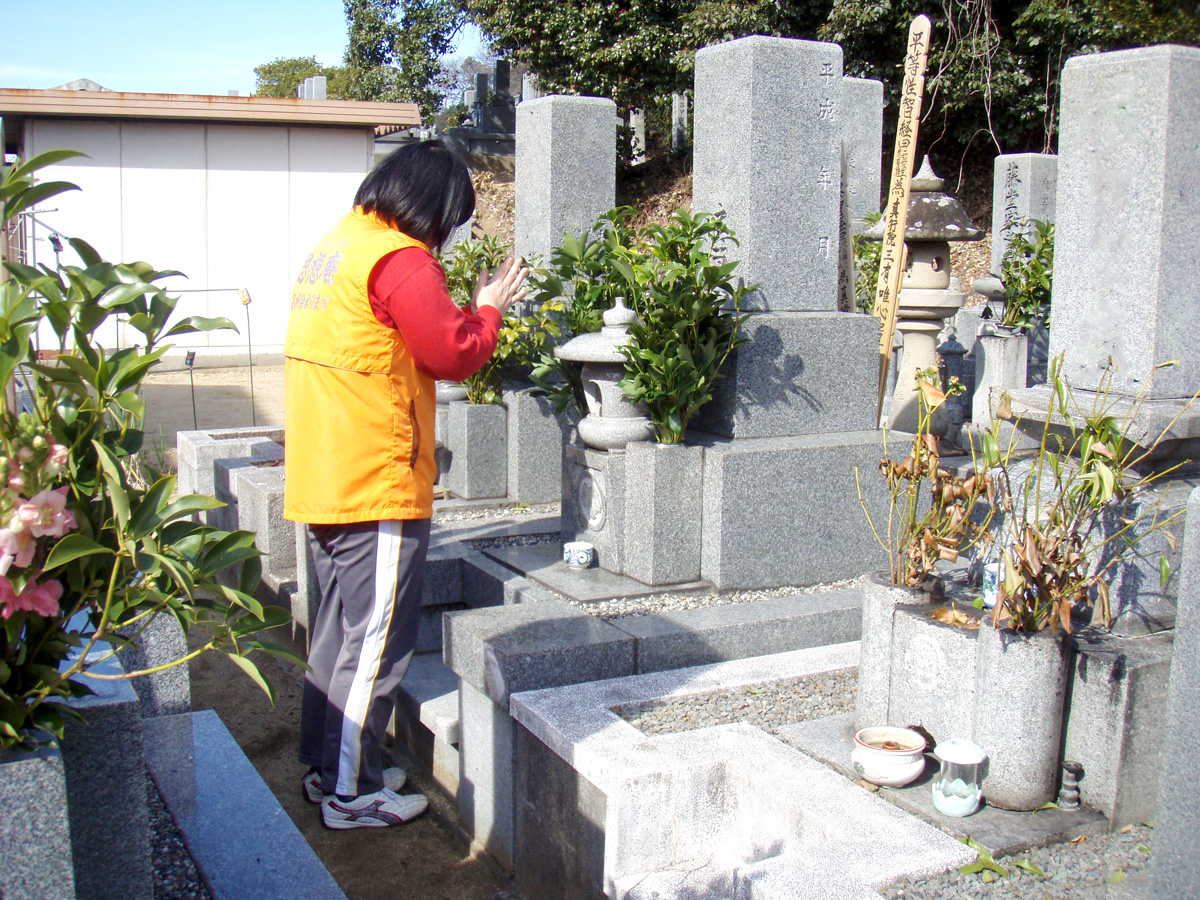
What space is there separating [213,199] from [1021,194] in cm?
1055

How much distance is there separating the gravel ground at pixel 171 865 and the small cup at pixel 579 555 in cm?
201

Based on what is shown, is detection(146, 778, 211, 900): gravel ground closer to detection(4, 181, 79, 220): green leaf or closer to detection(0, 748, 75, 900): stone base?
detection(0, 748, 75, 900): stone base

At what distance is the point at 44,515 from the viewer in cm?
133

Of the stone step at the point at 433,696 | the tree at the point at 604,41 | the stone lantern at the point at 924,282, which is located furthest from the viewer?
the tree at the point at 604,41

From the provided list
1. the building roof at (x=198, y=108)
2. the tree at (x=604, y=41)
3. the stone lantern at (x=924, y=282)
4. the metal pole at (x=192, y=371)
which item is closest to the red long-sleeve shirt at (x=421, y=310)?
the metal pole at (x=192, y=371)

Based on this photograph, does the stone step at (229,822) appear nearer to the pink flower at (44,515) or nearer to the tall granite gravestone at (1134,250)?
the pink flower at (44,515)

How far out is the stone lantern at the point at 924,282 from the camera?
7.92 meters

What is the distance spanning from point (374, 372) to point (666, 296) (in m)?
1.63

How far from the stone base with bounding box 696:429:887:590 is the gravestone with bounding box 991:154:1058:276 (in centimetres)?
743

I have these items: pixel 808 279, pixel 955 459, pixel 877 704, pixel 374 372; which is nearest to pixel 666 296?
pixel 808 279

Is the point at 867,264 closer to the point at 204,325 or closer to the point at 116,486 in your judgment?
the point at 204,325

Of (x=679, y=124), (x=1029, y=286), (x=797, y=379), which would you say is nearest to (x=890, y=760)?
(x=797, y=379)

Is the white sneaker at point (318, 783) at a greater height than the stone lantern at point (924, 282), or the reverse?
the stone lantern at point (924, 282)

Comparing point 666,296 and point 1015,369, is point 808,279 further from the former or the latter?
point 1015,369
